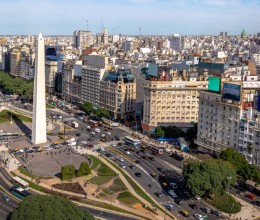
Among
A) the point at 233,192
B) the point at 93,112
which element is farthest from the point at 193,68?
the point at 233,192

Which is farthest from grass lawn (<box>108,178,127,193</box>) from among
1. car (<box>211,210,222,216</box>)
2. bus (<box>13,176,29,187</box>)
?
car (<box>211,210,222,216</box>)

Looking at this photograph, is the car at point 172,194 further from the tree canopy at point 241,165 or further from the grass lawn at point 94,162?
the grass lawn at point 94,162

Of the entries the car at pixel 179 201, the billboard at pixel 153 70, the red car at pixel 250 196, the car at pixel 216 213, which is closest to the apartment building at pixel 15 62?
the billboard at pixel 153 70

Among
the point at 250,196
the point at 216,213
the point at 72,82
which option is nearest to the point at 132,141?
the point at 250,196

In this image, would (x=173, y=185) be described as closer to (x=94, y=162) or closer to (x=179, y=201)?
(x=179, y=201)

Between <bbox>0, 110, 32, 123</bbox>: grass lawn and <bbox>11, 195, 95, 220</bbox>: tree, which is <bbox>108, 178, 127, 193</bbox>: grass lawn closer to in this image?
→ <bbox>11, 195, 95, 220</bbox>: tree

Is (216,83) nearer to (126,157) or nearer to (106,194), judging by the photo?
(126,157)
